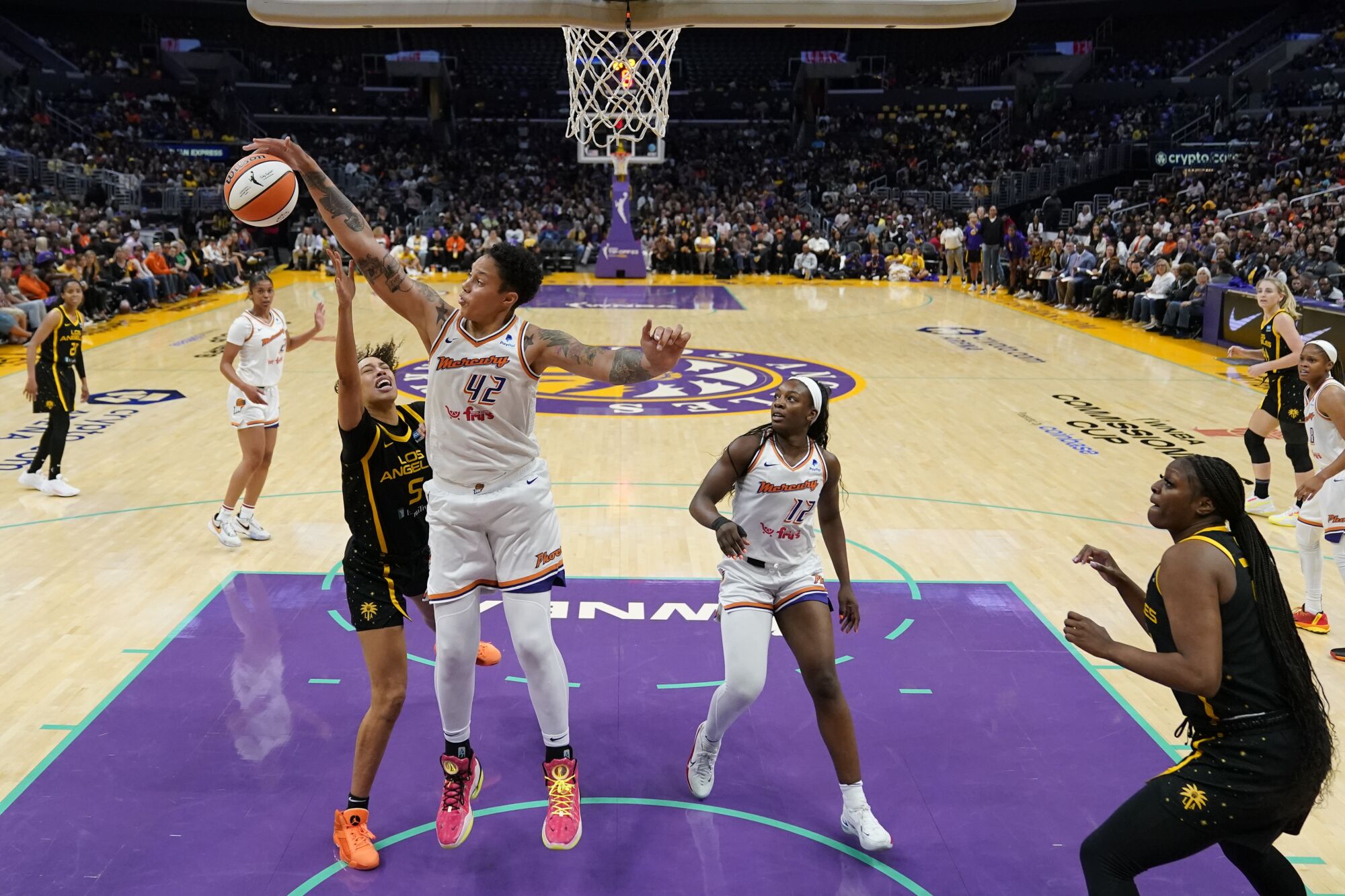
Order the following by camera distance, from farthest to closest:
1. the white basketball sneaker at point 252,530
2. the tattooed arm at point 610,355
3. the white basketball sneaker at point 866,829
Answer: the white basketball sneaker at point 252,530 < the white basketball sneaker at point 866,829 < the tattooed arm at point 610,355

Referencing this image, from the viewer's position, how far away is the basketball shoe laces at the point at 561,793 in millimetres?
4023

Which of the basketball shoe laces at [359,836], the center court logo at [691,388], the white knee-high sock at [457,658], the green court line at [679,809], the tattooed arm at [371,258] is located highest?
the tattooed arm at [371,258]

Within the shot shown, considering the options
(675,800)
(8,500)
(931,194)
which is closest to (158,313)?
(8,500)

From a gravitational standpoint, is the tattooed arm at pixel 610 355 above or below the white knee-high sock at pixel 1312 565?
above

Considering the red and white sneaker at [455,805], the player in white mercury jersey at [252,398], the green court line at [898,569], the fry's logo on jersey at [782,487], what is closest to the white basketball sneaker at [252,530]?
the player in white mercury jersey at [252,398]

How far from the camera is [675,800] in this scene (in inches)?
175

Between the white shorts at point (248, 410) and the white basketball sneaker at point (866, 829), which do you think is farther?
the white shorts at point (248, 410)

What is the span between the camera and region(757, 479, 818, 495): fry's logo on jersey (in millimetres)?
4266

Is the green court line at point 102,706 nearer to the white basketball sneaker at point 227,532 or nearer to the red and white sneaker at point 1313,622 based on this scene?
the white basketball sneaker at point 227,532

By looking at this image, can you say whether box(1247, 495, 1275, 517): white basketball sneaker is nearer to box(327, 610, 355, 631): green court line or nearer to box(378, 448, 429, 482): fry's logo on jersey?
box(327, 610, 355, 631): green court line

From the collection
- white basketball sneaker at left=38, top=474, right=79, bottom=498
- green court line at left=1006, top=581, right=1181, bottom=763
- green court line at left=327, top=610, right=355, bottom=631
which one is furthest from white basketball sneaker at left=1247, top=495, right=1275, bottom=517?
white basketball sneaker at left=38, top=474, right=79, bottom=498

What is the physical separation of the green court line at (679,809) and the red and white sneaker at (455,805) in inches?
6.7

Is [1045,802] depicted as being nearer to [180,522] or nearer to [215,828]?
[215,828]

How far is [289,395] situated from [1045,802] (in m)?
10.2
